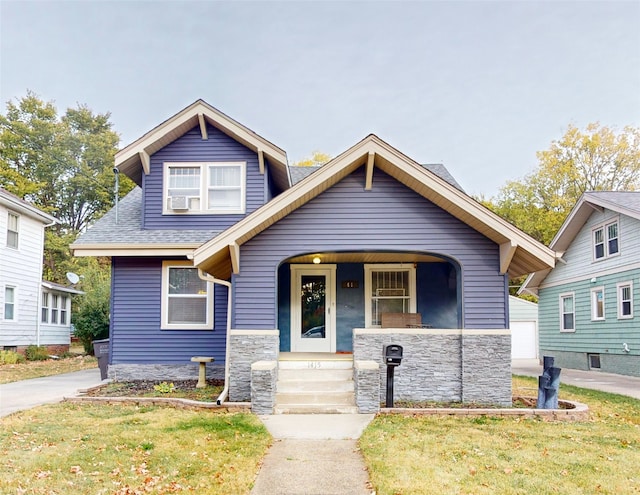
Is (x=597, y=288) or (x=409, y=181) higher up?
(x=409, y=181)

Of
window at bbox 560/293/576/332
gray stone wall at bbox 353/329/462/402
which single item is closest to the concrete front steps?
gray stone wall at bbox 353/329/462/402

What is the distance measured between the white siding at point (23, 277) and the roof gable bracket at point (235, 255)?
13235mm

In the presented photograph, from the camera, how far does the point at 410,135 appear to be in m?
40.4

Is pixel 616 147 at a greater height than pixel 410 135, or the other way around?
pixel 410 135

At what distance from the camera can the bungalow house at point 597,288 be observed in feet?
51.0

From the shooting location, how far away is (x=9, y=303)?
19172 mm

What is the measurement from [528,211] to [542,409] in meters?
28.6

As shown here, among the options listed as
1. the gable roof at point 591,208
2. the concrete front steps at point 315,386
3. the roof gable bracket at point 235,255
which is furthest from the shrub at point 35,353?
the gable roof at point 591,208

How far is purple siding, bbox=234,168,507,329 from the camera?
29.9 ft

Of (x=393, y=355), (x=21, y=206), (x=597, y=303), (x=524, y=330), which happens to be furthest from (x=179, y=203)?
(x=524, y=330)

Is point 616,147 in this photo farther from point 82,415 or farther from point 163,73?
point 82,415

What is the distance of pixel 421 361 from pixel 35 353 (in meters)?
16.0

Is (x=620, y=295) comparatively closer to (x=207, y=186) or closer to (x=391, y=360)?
(x=391, y=360)

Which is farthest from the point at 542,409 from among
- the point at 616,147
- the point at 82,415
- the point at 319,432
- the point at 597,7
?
the point at 616,147
